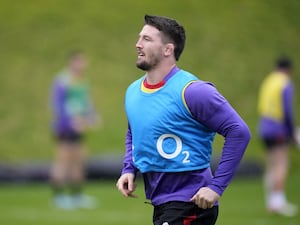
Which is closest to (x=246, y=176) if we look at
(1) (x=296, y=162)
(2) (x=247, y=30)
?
(1) (x=296, y=162)

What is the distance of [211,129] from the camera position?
18.6 ft

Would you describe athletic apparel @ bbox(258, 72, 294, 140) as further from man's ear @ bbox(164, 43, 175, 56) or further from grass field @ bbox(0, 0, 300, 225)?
man's ear @ bbox(164, 43, 175, 56)

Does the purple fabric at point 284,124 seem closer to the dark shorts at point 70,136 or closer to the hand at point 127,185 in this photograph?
the dark shorts at point 70,136

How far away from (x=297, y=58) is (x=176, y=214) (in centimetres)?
1635

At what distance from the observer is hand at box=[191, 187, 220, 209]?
17.8 ft

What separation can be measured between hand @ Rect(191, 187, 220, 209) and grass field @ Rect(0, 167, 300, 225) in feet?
21.3

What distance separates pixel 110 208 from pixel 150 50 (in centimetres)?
830

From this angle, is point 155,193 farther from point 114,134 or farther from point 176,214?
point 114,134

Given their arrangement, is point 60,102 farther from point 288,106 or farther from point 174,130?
point 174,130

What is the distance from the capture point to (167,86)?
5758mm

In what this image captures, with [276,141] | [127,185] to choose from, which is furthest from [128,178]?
[276,141]

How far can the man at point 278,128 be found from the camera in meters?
13.0

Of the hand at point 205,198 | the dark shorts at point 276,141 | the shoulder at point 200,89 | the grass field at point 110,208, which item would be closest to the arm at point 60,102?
the grass field at point 110,208

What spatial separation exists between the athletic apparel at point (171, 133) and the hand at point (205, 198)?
32 cm
